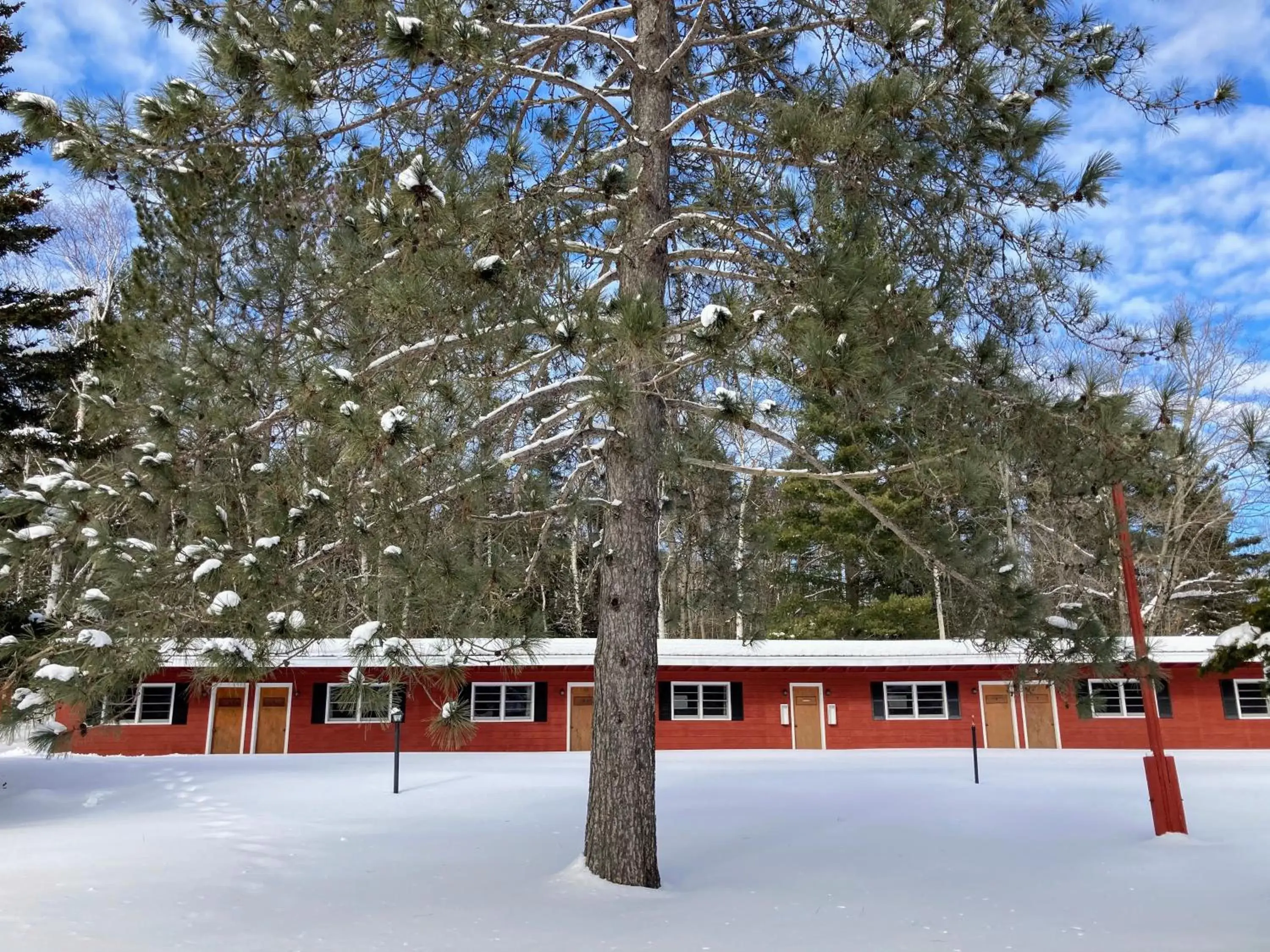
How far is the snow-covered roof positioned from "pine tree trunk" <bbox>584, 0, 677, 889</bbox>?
11008mm

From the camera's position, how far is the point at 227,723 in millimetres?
17047

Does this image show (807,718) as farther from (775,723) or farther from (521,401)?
(521,401)

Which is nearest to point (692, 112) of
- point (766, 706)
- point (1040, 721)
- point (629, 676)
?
point (629, 676)

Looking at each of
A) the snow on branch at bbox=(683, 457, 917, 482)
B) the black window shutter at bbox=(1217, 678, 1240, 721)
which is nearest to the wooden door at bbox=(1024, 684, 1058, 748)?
the black window shutter at bbox=(1217, 678, 1240, 721)

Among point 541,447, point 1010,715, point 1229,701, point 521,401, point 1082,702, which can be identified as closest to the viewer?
point 521,401

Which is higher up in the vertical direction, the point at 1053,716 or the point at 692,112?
the point at 692,112

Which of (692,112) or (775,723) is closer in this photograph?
(692,112)

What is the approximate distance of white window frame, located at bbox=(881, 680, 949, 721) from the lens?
18516 mm

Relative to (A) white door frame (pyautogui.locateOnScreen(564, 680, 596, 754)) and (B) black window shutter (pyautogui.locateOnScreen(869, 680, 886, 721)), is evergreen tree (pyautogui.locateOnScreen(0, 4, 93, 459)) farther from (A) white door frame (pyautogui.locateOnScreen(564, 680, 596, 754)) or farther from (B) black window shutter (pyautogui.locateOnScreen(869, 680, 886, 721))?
(B) black window shutter (pyautogui.locateOnScreen(869, 680, 886, 721))

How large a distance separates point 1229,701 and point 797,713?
29.2ft

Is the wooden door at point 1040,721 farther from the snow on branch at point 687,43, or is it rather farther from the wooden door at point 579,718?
the snow on branch at point 687,43

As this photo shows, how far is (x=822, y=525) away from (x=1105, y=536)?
16.6 metres

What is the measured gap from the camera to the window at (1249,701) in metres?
18.2

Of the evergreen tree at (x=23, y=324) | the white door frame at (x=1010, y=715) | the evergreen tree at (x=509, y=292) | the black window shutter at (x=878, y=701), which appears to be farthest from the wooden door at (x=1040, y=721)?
the evergreen tree at (x=23, y=324)
